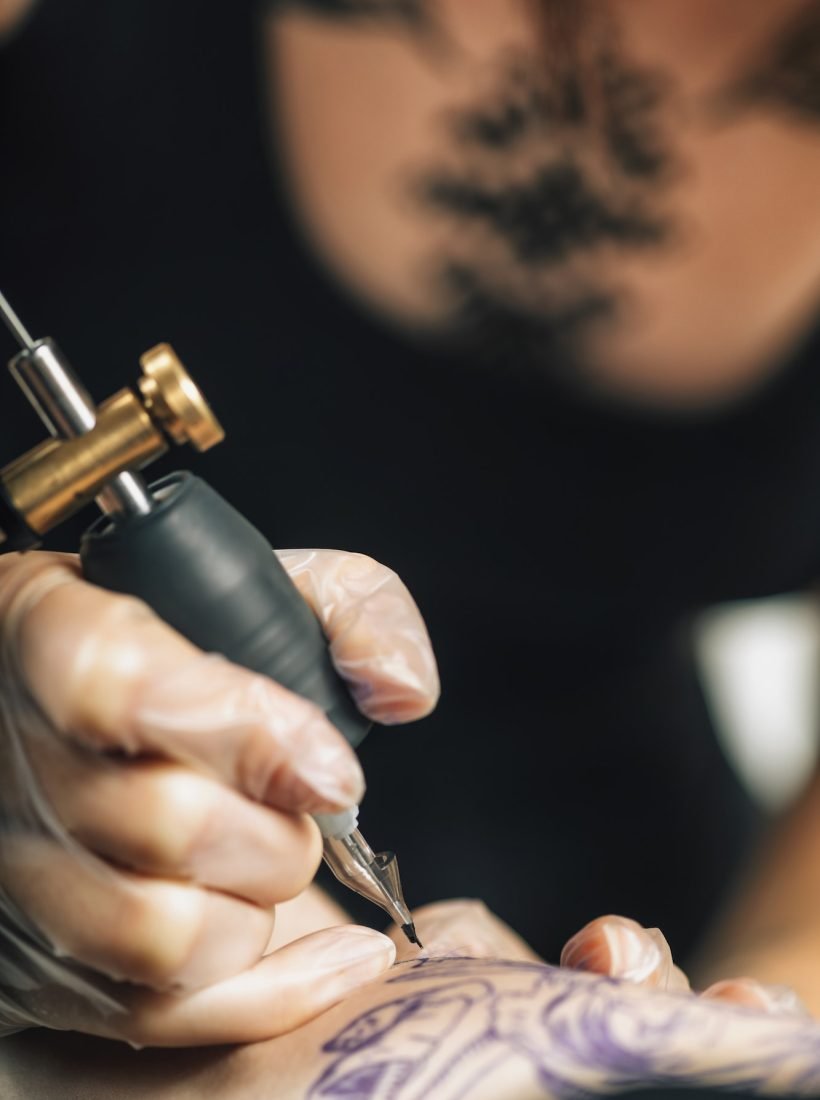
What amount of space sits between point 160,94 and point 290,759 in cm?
85

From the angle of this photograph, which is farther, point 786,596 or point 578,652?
point 786,596

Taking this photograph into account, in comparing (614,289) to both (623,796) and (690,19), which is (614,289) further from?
(623,796)

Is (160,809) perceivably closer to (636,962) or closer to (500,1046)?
(500,1046)

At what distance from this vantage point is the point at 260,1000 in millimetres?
635

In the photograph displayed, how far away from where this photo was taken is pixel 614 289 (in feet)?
4.06

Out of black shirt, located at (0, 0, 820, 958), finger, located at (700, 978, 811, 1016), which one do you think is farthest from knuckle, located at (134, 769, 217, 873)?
black shirt, located at (0, 0, 820, 958)

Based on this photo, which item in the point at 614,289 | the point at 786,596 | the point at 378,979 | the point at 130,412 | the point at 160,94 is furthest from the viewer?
the point at 786,596

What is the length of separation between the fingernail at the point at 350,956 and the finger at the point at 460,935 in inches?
5.4

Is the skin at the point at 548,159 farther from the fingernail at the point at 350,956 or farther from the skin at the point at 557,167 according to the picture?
the fingernail at the point at 350,956

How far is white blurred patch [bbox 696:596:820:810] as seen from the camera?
1514mm

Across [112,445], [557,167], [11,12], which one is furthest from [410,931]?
[11,12]

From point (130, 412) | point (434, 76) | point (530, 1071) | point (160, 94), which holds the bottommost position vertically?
point (530, 1071)

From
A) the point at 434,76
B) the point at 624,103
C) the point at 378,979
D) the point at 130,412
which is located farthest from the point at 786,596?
the point at 130,412

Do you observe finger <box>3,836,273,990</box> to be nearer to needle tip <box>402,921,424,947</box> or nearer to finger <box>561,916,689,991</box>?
needle tip <box>402,921,424,947</box>
